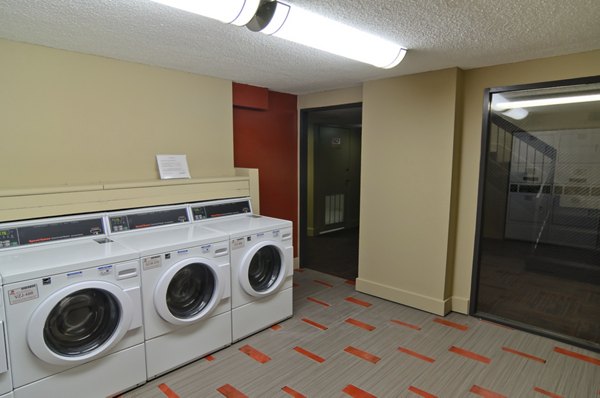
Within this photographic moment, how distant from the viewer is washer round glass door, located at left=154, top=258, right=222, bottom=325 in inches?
93.1

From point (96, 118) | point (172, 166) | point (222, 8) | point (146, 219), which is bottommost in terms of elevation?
point (146, 219)

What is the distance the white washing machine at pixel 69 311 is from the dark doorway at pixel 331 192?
2728 millimetres

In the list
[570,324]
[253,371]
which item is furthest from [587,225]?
[253,371]

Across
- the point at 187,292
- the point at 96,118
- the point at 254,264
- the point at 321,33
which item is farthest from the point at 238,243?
the point at 321,33

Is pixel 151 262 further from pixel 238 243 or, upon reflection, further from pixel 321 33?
pixel 321 33

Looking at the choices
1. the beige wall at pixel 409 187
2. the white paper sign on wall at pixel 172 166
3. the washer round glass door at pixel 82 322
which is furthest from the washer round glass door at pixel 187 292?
the beige wall at pixel 409 187

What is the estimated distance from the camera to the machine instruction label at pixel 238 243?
9.08 feet

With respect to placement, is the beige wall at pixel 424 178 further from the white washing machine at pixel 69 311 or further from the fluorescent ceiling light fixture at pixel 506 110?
the white washing machine at pixel 69 311

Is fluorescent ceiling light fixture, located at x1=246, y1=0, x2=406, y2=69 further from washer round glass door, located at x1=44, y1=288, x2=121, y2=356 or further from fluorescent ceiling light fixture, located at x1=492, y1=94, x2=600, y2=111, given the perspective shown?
washer round glass door, located at x1=44, y1=288, x2=121, y2=356

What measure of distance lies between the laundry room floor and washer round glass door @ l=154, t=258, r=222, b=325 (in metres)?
0.39

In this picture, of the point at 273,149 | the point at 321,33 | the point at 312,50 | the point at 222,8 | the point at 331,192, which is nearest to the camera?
the point at 222,8

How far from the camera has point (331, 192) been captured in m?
6.57

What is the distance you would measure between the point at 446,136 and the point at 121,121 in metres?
2.77

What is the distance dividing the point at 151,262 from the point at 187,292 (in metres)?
0.47
